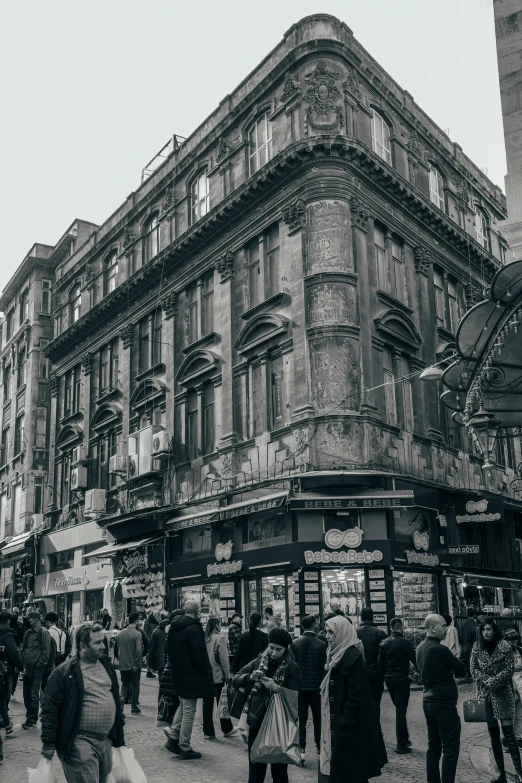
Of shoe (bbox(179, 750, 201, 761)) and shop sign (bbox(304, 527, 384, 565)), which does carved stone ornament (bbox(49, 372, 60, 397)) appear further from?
shoe (bbox(179, 750, 201, 761))

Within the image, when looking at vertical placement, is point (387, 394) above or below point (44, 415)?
below

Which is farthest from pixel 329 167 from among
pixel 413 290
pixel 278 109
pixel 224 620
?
pixel 224 620

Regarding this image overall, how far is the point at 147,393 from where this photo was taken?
31.2m

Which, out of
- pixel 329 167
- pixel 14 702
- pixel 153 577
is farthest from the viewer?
pixel 153 577

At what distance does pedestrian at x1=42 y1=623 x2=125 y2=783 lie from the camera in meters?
6.39

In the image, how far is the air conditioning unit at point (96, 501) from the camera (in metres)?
32.8

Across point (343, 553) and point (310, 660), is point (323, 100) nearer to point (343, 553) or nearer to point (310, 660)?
point (343, 553)

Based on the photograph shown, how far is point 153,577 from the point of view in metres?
28.7

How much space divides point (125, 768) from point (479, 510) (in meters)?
19.9

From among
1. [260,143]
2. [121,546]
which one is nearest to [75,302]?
[121,546]

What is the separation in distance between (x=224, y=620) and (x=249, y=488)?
4.21 m

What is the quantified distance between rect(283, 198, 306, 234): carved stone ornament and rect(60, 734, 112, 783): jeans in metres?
19.3

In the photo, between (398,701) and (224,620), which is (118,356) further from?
(398,701)

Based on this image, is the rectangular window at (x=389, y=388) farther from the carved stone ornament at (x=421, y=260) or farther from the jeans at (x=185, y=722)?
the jeans at (x=185, y=722)
